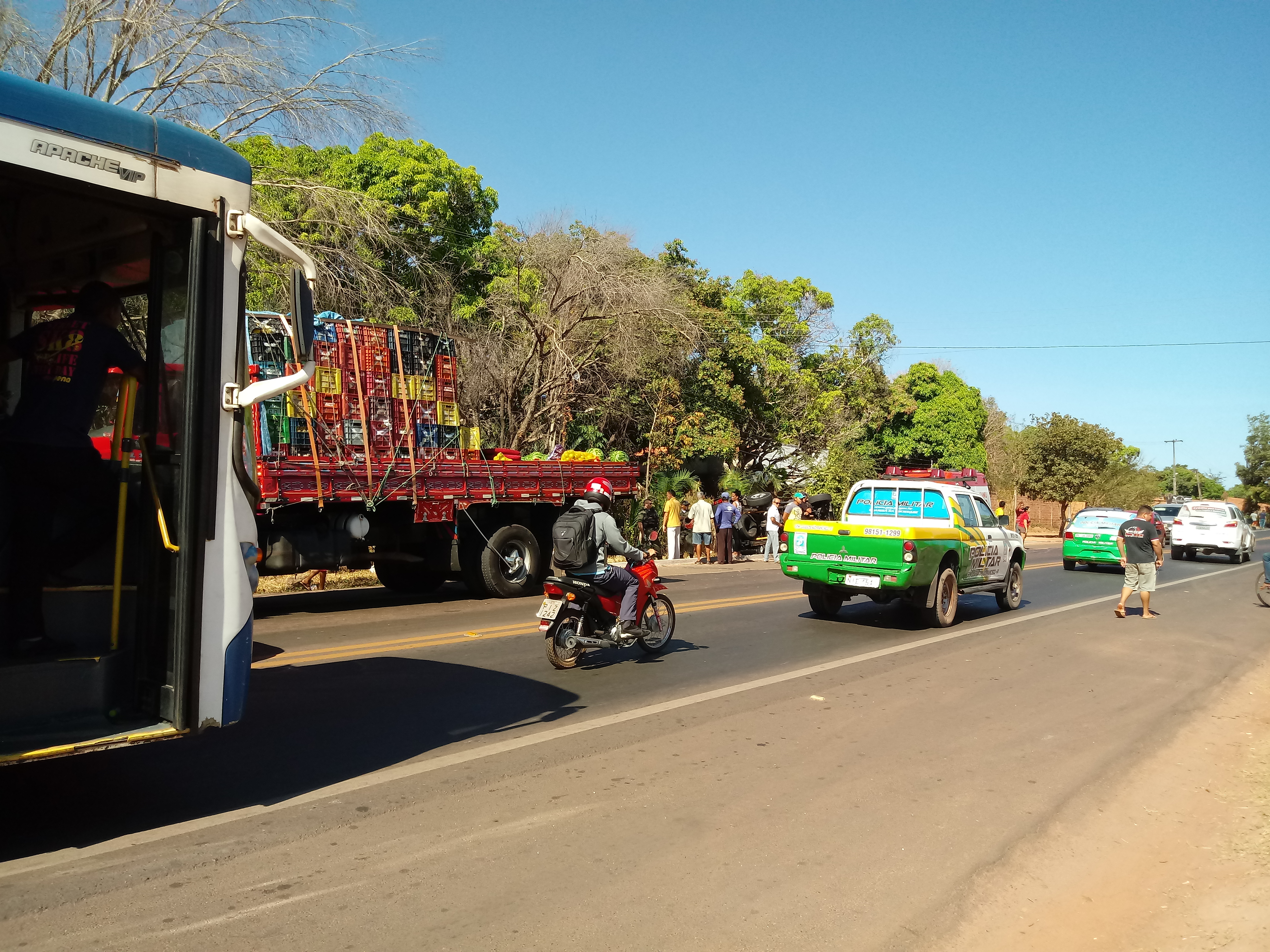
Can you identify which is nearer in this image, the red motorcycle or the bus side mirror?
Answer: the bus side mirror

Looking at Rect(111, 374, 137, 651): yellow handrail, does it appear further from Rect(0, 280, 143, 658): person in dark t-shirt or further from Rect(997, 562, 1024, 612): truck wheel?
Rect(997, 562, 1024, 612): truck wheel

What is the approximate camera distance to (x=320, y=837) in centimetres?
475

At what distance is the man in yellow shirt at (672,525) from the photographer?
24188 mm

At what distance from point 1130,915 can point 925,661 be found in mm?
6031

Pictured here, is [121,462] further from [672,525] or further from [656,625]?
[672,525]

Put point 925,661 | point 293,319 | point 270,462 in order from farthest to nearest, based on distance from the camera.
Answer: point 270,462 < point 925,661 < point 293,319

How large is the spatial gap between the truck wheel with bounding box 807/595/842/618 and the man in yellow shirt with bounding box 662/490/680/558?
10708 millimetres

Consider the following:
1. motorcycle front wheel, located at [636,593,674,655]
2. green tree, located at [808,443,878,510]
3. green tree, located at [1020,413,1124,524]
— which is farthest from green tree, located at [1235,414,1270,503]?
motorcycle front wheel, located at [636,593,674,655]

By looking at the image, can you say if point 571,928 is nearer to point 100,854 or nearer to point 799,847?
point 799,847

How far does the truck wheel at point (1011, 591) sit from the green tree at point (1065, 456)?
116ft

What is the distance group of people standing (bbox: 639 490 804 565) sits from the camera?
77.9 ft

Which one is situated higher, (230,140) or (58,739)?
(230,140)

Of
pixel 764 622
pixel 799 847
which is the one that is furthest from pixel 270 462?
pixel 799 847

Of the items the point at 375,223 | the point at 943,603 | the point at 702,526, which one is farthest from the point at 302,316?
the point at 702,526
